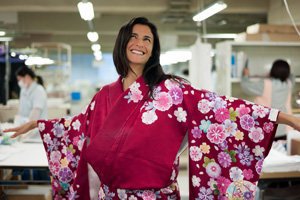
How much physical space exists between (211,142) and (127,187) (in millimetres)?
449

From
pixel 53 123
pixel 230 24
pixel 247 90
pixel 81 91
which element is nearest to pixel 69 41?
pixel 81 91

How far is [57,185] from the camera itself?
2176 mm

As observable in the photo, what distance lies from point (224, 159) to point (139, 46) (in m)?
0.68

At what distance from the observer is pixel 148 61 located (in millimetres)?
1915

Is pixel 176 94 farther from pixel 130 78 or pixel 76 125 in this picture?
pixel 76 125

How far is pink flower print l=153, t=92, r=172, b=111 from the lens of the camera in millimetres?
1806

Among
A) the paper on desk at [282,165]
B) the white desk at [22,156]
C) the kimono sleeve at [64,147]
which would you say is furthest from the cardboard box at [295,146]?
the white desk at [22,156]

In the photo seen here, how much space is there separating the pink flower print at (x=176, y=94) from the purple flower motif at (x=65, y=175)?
77 cm

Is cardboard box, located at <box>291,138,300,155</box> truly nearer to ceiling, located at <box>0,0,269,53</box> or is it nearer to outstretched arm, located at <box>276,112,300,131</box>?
outstretched arm, located at <box>276,112,300,131</box>

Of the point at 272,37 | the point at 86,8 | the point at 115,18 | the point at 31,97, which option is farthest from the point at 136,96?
the point at 115,18

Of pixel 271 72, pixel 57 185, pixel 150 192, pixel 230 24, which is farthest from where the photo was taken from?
pixel 230 24

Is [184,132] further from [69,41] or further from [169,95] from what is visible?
[69,41]

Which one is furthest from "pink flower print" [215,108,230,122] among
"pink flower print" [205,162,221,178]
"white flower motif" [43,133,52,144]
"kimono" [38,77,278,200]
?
"white flower motif" [43,133,52,144]

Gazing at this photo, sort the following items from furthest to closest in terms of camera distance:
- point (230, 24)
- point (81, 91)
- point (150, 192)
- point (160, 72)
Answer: point (81, 91)
point (230, 24)
point (160, 72)
point (150, 192)
